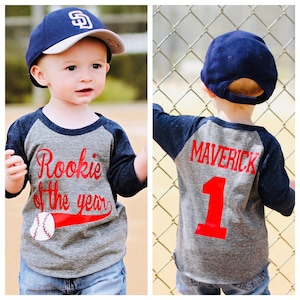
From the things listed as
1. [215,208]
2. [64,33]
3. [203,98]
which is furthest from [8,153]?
[203,98]

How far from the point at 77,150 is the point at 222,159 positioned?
452mm

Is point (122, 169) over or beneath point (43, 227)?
over

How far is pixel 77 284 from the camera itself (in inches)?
76.0

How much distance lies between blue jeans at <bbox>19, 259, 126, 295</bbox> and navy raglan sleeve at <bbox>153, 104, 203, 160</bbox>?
0.42 m

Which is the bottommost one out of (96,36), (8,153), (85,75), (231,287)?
(231,287)

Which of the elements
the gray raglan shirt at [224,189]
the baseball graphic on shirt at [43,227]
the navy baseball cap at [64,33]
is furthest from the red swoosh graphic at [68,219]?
the navy baseball cap at [64,33]

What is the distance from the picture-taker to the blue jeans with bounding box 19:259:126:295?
1919mm

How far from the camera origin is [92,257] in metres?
1.91

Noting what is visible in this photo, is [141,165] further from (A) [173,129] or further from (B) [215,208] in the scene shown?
(B) [215,208]

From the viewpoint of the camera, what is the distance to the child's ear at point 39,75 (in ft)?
6.23

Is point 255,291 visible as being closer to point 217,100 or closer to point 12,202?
point 217,100

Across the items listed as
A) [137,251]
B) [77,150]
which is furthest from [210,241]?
[137,251]

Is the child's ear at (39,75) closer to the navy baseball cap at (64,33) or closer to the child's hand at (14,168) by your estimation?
the navy baseball cap at (64,33)

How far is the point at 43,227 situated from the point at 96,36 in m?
0.61
